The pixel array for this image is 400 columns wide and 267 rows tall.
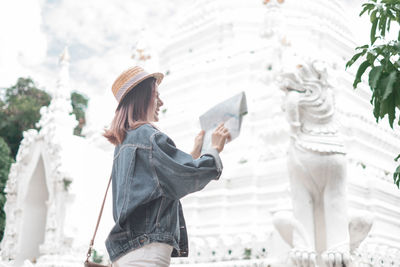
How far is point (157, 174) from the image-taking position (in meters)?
2.73

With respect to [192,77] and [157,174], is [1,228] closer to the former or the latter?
[192,77]

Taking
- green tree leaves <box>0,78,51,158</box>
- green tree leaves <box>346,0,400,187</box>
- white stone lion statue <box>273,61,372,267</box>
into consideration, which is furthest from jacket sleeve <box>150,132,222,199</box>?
green tree leaves <box>0,78,51,158</box>

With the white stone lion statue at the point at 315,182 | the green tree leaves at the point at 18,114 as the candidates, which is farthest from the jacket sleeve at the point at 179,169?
the green tree leaves at the point at 18,114

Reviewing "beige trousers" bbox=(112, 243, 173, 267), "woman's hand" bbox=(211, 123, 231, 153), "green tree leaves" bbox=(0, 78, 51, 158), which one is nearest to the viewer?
"beige trousers" bbox=(112, 243, 173, 267)

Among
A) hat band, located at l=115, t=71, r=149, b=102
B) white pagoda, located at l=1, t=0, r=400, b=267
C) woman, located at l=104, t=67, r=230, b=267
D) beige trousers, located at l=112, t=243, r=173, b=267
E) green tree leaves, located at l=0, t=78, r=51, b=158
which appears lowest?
beige trousers, located at l=112, t=243, r=173, b=267

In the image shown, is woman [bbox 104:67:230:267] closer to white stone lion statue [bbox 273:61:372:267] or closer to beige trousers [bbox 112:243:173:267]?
beige trousers [bbox 112:243:173:267]

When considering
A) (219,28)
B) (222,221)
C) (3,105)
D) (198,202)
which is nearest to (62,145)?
(198,202)

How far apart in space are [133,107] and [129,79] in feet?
0.59

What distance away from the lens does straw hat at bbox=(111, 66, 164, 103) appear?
9.98ft

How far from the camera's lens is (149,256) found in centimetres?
259

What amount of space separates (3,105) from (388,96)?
1028 inches

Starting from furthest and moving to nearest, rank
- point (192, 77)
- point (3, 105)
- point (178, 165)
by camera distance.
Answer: point (3, 105) < point (192, 77) < point (178, 165)

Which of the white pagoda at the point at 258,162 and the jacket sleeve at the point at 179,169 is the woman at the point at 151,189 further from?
the white pagoda at the point at 258,162

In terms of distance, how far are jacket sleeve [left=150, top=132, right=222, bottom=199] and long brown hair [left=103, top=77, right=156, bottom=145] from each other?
0.32 m
